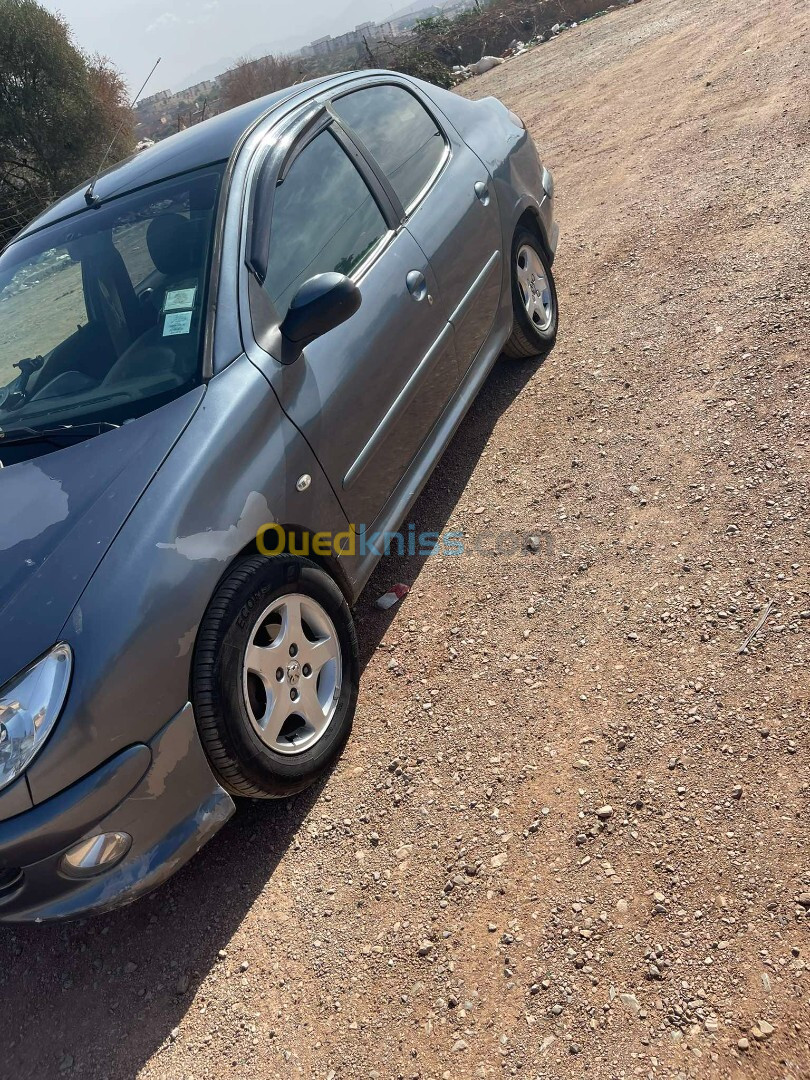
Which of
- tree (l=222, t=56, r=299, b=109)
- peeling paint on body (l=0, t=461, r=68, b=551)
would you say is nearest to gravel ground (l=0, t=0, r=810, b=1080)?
peeling paint on body (l=0, t=461, r=68, b=551)

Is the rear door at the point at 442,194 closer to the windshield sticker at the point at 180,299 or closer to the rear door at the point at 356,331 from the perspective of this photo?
the rear door at the point at 356,331

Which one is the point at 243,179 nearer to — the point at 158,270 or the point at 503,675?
the point at 158,270

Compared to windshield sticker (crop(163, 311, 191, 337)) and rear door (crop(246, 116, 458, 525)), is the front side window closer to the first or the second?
rear door (crop(246, 116, 458, 525))

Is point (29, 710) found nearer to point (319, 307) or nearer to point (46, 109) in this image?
point (319, 307)

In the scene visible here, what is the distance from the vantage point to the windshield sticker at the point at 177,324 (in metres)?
2.85

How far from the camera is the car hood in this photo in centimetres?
219

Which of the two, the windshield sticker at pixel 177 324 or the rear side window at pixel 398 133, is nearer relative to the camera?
the windshield sticker at pixel 177 324

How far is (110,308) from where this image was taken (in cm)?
308

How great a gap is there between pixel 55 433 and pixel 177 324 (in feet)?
1.76

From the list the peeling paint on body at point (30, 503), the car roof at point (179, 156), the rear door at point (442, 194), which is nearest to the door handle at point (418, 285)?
the rear door at point (442, 194)

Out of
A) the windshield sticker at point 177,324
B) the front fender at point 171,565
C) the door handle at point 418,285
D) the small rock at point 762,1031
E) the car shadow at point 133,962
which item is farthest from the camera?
the door handle at point 418,285

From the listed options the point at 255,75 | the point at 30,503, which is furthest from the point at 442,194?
the point at 255,75

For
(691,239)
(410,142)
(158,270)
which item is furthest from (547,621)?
(691,239)

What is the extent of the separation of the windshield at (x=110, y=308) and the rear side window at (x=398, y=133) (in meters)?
0.84
